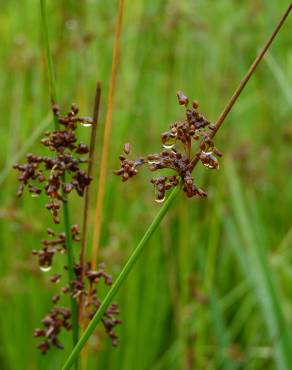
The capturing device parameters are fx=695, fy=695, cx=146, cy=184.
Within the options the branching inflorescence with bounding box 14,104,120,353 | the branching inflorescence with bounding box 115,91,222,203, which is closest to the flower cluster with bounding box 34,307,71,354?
the branching inflorescence with bounding box 14,104,120,353

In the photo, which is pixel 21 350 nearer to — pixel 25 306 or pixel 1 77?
pixel 25 306

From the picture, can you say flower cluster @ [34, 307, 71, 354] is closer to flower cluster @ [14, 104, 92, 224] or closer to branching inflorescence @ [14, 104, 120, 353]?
branching inflorescence @ [14, 104, 120, 353]

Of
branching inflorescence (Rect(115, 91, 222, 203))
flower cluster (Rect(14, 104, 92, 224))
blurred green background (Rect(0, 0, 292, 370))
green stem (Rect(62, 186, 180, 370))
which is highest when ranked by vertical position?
blurred green background (Rect(0, 0, 292, 370))

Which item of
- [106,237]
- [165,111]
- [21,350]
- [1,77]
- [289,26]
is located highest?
[1,77]

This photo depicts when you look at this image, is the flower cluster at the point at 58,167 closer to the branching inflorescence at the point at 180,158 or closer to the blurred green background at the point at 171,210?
the branching inflorescence at the point at 180,158

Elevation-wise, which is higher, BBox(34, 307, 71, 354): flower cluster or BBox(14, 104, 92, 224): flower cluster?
BBox(14, 104, 92, 224): flower cluster

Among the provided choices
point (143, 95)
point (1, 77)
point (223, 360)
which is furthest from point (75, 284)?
point (1, 77)

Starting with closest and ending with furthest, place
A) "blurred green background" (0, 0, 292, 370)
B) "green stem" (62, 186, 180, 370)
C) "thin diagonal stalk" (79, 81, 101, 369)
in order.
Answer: "green stem" (62, 186, 180, 370) < "thin diagonal stalk" (79, 81, 101, 369) < "blurred green background" (0, 0, 292, 370)

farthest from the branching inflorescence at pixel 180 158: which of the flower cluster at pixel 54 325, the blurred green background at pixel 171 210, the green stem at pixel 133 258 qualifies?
the blurred green background at pixel 171 210
